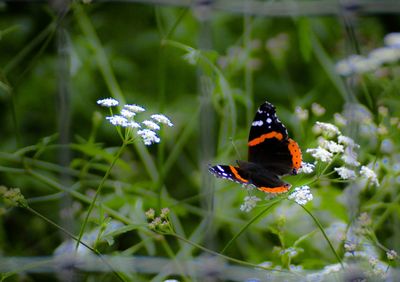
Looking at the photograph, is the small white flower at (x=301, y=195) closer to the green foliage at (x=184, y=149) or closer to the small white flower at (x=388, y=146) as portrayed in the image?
the green foliage at (x=184, y=149)

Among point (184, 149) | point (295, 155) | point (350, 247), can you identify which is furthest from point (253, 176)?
point (184, 149)

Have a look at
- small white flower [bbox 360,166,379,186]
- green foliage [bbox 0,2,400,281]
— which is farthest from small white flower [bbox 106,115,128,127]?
small white flower [bbox 360,166,379,186]

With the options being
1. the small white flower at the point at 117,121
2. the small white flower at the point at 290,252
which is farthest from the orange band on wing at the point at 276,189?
the small white flower at the point at 117,121

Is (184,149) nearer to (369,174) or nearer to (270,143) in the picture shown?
(270,143)

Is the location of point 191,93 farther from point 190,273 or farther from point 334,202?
point 190,273

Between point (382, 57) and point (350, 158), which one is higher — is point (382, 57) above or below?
above

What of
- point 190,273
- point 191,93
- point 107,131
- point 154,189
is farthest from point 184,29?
point 190,273
